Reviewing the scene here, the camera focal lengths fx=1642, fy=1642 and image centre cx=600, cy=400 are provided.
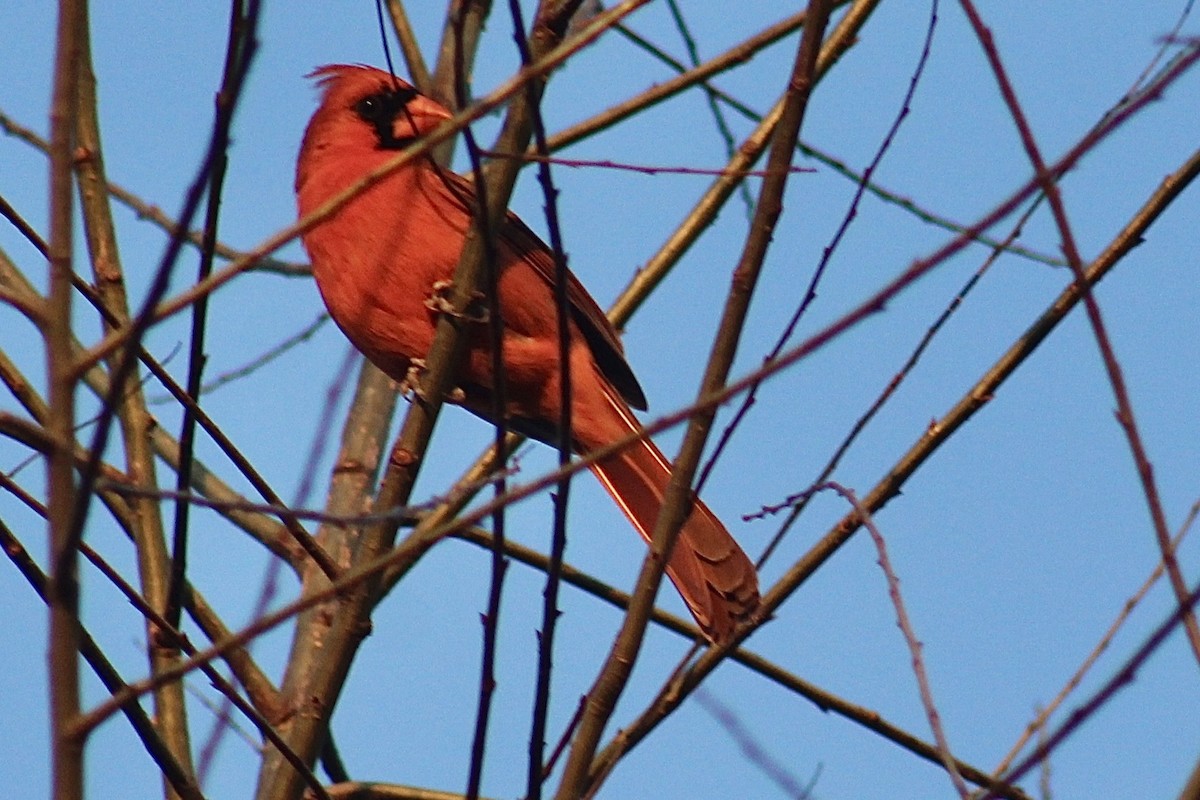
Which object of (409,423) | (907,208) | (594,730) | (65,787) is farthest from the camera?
(907,208)

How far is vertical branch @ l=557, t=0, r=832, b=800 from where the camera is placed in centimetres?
280

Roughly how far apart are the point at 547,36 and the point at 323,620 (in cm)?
195

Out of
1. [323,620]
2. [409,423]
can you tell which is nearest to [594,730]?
[409,423]

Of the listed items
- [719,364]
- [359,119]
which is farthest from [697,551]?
[359,119]

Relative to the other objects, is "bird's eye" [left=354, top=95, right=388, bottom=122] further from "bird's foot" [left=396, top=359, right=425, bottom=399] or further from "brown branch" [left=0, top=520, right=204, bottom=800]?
"brown branch" [left=0, top=520, right=204, bottom=800]

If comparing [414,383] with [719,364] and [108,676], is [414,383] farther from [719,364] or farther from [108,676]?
[108,676]

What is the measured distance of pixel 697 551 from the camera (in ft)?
13.8

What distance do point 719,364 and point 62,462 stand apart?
4.18 ft

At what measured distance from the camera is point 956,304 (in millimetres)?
3494

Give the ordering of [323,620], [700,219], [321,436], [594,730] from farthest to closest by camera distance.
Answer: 1. [700,219]
2. [323,620]
3. [321,436]
4. [594,730]

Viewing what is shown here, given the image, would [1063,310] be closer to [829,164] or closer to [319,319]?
[829,164]

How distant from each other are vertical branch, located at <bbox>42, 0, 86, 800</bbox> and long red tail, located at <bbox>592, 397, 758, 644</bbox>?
1.98 m

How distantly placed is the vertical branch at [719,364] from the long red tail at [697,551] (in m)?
0.94

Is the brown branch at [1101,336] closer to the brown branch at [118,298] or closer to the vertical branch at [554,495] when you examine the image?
the vertical branch at [554,495]
